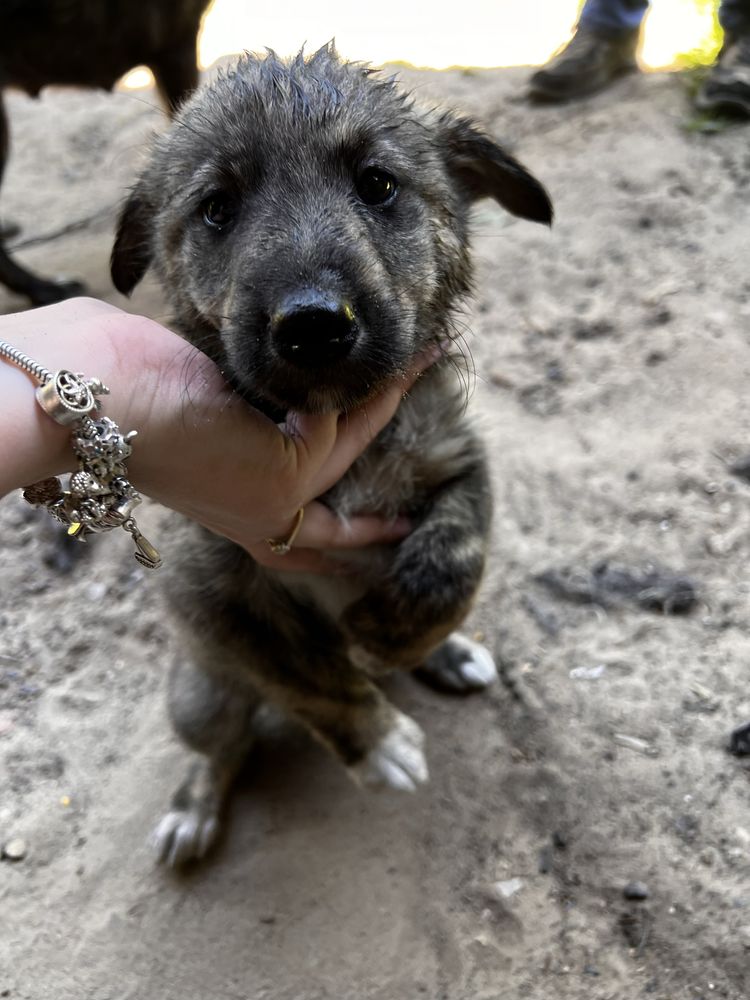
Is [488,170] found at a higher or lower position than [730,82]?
higher

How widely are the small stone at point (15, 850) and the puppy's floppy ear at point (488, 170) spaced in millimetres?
2152

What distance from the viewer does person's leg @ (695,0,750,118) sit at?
4.39 meters

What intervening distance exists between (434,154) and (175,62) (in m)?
3.23

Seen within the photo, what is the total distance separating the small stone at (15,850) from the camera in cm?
249

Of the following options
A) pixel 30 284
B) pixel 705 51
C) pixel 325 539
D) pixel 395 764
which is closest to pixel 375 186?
pixel 325 539

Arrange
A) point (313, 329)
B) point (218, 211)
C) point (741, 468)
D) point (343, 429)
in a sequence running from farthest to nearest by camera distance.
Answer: point (741, 468), point (343, 429), point (218, 211), point (313, 329)

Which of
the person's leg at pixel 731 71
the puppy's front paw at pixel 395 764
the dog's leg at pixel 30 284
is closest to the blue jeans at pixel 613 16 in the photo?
the person's leg at pixel 731 71

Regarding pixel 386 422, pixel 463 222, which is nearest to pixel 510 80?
pixel 463 222

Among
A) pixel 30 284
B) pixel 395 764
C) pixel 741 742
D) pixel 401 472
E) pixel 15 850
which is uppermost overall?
pixel 401 472

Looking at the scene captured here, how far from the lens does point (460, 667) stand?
273 cm

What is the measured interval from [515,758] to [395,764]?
0.35 m

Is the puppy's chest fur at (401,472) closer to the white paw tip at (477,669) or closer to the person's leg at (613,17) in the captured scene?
the white paw tip at (477,669)

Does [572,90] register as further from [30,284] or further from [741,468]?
[30,284]

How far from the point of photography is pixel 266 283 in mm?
1640
